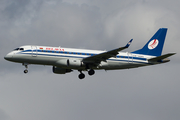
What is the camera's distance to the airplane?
163 ft

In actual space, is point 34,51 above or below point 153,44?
below

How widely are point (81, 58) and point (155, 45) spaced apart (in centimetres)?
1564

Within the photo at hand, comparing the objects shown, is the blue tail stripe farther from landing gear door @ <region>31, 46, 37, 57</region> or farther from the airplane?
landing gear door @ <region>31, 46, 37, 57</region>

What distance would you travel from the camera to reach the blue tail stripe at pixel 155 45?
192 feet

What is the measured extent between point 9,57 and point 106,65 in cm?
1555

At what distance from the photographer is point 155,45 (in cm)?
5975

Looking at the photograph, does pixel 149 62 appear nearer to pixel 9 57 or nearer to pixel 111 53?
pixel 111 53

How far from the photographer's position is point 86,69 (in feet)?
176

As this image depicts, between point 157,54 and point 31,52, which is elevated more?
point 157,54

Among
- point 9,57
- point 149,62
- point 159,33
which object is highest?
point 159,33

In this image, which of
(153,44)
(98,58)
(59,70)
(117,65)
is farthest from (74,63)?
(153,44)

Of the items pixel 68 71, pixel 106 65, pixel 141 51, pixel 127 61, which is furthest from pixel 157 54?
pixel 68 71

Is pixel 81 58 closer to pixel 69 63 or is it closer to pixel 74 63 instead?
pixel 74 63

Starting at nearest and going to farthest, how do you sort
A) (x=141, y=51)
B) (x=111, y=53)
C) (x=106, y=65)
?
(x=111, y=53)
(x=106, y=65)
(x=141, y=51)
